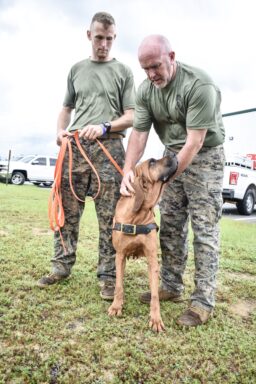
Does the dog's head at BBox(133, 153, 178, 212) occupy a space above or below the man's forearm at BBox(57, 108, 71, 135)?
below

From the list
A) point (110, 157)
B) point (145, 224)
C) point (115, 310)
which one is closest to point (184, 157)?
point (145, 224)

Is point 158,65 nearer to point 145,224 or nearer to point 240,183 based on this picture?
point 145,224

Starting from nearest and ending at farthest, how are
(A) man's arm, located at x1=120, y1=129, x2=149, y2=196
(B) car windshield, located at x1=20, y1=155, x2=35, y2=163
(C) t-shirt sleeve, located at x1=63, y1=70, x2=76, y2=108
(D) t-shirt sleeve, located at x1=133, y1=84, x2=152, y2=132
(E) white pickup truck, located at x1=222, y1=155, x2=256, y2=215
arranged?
(D) t-shirt sleeve, located at x1=133, y1=84, x2=152, y2=132
(A) man's arm, located at x1=120, y1=129, x2=149, y2=196
(C) t-shirt sleeve, located at x1=63, y1=70, x2=76, y2=108
(E) white pickup truck, located at x1=222, y1=155, x2=256, y2=215
(B) car windshield, located at x1=20, y1=155, x2=35, y2=163

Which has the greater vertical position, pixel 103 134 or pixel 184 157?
pixel 103 134

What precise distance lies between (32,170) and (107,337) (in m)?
20.2

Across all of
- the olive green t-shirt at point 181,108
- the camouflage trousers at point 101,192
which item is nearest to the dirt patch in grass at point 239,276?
the camouflage trousers at point 101,192

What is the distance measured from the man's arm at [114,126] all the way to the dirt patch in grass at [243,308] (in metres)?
1.85

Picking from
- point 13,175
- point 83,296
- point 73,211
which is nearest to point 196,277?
point 83,296

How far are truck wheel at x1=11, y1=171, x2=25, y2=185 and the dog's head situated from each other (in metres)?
19.7

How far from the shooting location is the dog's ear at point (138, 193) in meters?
2.73

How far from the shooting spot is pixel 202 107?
2600 millimetres

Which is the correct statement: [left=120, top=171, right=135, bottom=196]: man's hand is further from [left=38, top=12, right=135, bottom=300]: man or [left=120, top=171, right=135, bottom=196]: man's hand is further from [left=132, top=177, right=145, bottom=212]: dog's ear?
[left=38, top=12, right=135, bottom=300]: man

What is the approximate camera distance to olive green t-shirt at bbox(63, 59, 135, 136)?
10.7 feet

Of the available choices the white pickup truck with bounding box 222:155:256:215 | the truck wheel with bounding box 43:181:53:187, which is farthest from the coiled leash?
the truck wheel with bounding box 43:181:53:187
